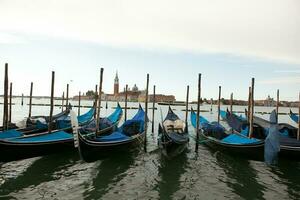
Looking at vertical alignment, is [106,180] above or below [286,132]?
below

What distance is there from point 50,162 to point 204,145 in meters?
7.65

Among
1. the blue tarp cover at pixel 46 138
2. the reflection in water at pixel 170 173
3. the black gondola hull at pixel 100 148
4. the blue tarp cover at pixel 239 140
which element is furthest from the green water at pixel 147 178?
the blue tarp cover at pixel 46 138

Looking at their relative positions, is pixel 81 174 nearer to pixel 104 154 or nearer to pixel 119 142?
pixel 104 154

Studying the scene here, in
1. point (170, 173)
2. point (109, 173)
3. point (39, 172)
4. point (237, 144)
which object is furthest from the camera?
point (237, 144)

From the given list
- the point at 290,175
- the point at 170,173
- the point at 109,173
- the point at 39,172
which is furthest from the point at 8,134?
the point at 290,175

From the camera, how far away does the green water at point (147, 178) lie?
24.8ft

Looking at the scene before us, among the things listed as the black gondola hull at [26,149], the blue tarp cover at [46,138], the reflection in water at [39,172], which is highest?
the blue tarp cover at [46,138]

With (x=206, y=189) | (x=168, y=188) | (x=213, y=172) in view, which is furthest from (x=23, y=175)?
(x=213, y=172)

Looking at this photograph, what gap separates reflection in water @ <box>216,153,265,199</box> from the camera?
7844 millimetres

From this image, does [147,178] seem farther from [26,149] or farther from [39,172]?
[26,149]

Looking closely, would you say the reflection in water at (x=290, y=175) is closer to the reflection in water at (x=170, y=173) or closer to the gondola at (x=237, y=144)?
the gondola at (x=237, y=144)

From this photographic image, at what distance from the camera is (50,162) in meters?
10.5

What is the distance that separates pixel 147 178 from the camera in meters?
8.94

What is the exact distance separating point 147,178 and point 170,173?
90cm
